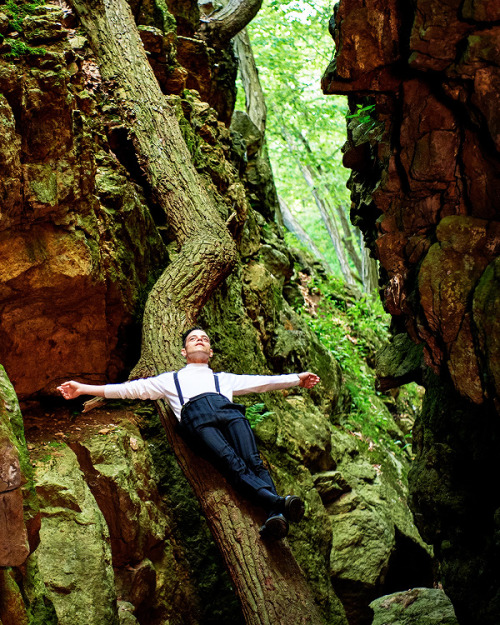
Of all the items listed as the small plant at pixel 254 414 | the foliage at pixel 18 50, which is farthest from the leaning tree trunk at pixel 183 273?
the foliage at pixel 18 50

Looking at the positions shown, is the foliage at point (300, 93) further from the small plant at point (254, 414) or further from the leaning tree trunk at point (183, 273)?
the small plant at point (254, 414)

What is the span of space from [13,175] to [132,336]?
233cm

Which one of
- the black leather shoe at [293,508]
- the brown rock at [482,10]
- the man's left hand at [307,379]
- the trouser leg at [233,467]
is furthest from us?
the man's left hand at [307,379]

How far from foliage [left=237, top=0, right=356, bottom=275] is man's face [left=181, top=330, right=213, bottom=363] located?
11513mm

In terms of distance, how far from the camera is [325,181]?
57.7 ft

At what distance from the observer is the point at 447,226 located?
A: 14.5 feet

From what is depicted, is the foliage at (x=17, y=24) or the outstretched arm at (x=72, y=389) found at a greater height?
the foliage at (x=17, y=24)

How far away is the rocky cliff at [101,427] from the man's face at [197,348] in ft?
3.49

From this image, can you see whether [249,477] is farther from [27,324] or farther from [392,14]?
[392,14]

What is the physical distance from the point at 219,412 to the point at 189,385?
0.41 meters

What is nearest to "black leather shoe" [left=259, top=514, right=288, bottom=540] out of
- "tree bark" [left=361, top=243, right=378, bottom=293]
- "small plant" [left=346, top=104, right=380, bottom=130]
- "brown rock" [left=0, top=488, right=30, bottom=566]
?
"brown rock" [left=0, top=488, right=30, bottom=566]

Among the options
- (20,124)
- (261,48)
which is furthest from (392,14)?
(261,48)

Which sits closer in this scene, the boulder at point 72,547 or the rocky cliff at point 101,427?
the boulder at point 72,547

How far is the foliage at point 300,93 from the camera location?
48.5ft
